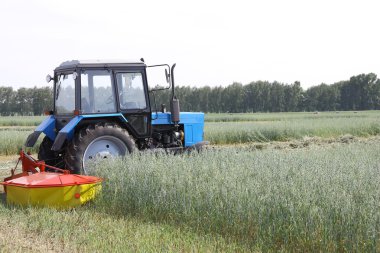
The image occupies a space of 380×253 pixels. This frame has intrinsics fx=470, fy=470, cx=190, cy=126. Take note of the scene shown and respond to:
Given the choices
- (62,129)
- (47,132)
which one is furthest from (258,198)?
(47,132)

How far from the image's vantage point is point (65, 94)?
27.6ft

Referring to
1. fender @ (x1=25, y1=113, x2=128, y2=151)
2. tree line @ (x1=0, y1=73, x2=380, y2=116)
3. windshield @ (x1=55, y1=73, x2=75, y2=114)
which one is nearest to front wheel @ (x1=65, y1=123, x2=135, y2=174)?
fender @ (x1=25, y1=113, x2=128, y2=151)

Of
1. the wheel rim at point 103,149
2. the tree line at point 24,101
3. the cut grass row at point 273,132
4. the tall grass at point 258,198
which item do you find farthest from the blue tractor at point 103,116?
the tree line at point 24,101

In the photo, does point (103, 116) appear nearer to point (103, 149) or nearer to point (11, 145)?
point (103, 149)

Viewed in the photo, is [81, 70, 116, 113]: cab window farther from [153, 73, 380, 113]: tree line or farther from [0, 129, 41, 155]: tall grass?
[153, 73, 380, 113]: tree line

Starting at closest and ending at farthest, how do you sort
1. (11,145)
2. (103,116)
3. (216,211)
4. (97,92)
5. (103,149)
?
(216,211), (103,149), (103,116), (97,92), (11,145)

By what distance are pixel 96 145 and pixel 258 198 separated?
349 cm

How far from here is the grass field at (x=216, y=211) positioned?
4.55 meters

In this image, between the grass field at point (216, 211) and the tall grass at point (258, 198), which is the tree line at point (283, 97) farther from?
the grass field at point (216, 211)

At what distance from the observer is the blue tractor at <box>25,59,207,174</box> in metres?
→ 7.58

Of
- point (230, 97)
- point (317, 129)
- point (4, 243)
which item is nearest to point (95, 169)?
point (4, 243)

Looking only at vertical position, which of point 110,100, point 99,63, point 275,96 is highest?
point 275,96

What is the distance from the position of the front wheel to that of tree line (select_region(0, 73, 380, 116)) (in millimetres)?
48282

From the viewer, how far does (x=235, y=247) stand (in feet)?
15.7
